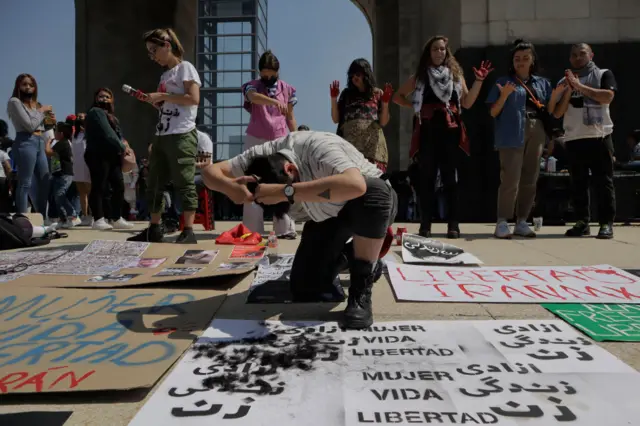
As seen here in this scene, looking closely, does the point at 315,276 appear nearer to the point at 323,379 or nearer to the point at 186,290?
the point at 186,290

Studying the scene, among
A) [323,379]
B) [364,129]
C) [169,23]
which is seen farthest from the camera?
[169,23]

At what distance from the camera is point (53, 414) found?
1.12 m

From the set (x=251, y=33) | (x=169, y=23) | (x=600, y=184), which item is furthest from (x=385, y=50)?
(x=251, y=33)

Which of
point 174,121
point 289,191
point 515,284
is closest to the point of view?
point 289,191

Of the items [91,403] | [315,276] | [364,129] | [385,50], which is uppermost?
[385,50]

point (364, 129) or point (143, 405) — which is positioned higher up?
point (364, 129)

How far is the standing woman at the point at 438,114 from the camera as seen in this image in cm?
388

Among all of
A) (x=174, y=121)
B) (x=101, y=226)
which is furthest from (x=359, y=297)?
(x=101, y=226)

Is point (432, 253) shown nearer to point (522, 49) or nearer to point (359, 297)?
point (359, 297)

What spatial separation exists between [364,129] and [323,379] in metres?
2.58

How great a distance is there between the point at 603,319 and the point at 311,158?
1262mm

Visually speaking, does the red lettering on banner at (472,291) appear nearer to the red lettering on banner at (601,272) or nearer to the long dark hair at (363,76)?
the red lettering on banner at (601,272)

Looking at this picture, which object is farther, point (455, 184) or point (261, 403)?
point (455, 184)

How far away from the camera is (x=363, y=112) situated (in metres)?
3.61
